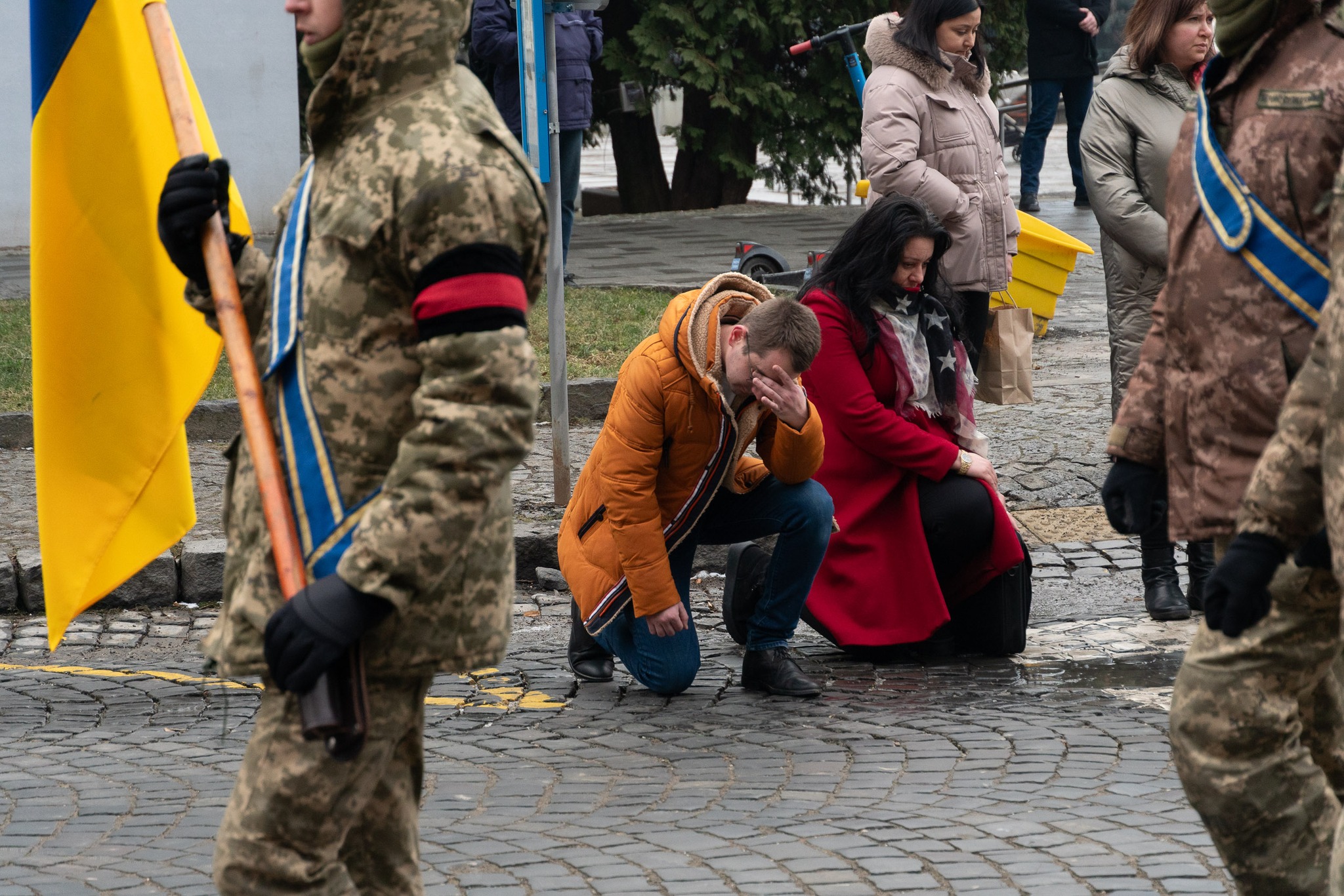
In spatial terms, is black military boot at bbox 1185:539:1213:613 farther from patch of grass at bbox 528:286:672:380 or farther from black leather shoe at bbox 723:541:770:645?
patch of grass at bbox 528:286:672:380

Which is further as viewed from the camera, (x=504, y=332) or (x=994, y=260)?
(x=994, y=260)

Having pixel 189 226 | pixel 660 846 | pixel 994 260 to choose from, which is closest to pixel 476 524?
pixel 189 226

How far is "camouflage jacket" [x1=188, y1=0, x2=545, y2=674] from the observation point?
245cm

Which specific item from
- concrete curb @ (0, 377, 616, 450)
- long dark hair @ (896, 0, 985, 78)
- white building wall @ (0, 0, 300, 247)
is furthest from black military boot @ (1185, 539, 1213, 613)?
white building wall @ (0, 0, 300, 247)

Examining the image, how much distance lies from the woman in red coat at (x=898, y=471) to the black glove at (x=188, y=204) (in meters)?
3.08

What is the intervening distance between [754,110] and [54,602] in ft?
44.5

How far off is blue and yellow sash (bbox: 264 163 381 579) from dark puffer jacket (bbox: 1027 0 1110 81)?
13.5 meters

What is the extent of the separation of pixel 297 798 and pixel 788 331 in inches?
106

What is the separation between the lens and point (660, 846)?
4.03m

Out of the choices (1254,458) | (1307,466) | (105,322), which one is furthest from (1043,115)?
(1307,466)

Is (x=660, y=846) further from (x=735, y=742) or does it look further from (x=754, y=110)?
(x=754, y=110)

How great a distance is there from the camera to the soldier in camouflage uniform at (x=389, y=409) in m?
2.45

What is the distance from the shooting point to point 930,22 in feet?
23.8

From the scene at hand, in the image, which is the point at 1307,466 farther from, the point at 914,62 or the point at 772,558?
the point at 914,62
